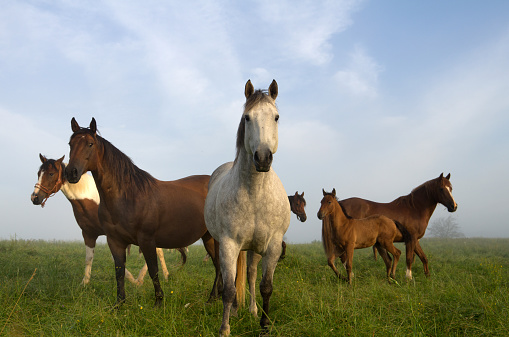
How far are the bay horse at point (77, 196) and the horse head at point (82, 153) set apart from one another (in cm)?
340

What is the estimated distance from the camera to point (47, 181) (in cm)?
779

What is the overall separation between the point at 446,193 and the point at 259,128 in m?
8.55

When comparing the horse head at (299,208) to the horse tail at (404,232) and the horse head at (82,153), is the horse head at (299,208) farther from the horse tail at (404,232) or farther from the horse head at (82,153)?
the horse head at (82,153)

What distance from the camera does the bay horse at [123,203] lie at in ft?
16.1

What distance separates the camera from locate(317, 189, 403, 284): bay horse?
27.1ft

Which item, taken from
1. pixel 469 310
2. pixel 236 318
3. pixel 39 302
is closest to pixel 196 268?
pixel 39 302

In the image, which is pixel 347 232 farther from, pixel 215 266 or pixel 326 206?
pixel 215 266

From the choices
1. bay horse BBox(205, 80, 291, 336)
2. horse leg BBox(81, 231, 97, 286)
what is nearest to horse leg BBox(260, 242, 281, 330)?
bay horse BBox(205, 80, 291, 336)

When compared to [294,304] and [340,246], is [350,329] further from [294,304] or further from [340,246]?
[340,246]

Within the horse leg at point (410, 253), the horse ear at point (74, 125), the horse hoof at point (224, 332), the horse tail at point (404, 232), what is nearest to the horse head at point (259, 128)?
the horse hoof at point (224, 332)

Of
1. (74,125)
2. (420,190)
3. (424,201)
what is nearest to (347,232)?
(424,201)

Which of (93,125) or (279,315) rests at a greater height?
(93,125)

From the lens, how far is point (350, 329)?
138 inches

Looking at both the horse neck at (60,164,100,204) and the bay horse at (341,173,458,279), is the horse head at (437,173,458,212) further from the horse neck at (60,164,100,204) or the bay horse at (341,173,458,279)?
the horse neck at (60,164,100,204)
